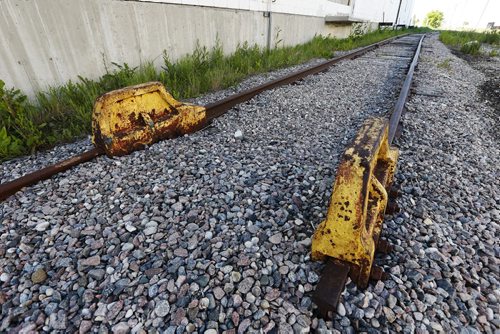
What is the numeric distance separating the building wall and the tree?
96137mm

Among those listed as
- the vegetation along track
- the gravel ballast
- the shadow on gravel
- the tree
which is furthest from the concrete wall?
the tree

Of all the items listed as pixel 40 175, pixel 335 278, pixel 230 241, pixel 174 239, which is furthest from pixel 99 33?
pixel 335 278

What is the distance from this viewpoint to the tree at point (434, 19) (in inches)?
3137

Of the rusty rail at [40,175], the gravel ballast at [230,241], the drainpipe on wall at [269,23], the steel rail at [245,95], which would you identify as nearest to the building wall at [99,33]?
the drainpipe on wall at [269,23]

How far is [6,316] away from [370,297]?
1.75 m

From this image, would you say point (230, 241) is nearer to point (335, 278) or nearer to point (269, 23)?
point (335, 278)

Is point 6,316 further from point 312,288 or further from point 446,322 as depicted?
point 446,322

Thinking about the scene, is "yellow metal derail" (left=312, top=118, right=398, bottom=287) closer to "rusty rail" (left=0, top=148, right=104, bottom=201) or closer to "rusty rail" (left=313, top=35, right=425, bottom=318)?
"rusty rail" (left=313, top=35, right=425, bottom=318)

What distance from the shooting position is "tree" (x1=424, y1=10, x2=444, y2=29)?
261ft

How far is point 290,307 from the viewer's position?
4.43 ft

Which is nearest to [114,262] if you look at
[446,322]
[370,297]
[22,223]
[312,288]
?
[22,223]

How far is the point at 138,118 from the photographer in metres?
2.87

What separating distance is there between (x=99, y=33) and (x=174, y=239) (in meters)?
→ 4.21

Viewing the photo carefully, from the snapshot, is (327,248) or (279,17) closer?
(327,248)
